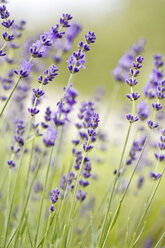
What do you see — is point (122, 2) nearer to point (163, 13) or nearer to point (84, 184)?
point (163, 13)

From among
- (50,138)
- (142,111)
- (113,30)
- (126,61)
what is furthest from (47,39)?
(113,30)

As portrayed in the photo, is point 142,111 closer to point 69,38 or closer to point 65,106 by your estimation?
point 65,106

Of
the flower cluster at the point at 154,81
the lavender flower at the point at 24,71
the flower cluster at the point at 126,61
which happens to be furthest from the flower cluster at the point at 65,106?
the flower cluster at the point at 126,61

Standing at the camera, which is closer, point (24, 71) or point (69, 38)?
point (24, 71)

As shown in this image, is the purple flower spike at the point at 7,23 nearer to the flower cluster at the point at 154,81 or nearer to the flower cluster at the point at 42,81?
the flower cluster at the point at 42,81

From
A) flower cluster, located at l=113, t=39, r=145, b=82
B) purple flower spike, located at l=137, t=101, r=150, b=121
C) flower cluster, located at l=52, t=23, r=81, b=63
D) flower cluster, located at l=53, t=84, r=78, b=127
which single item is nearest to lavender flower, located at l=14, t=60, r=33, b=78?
flower cluster, located at l=53, t=84, r=78, b=127

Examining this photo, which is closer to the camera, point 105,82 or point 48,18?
point 48,18

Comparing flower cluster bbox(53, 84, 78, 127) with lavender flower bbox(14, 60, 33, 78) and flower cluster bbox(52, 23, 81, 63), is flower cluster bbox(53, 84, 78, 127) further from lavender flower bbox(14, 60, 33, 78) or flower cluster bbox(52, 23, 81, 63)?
flower cluster bbox(52, 23, 81, 63)

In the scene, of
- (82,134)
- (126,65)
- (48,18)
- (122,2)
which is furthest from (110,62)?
(82,134)

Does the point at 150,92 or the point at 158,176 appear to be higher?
the point at 150,92
